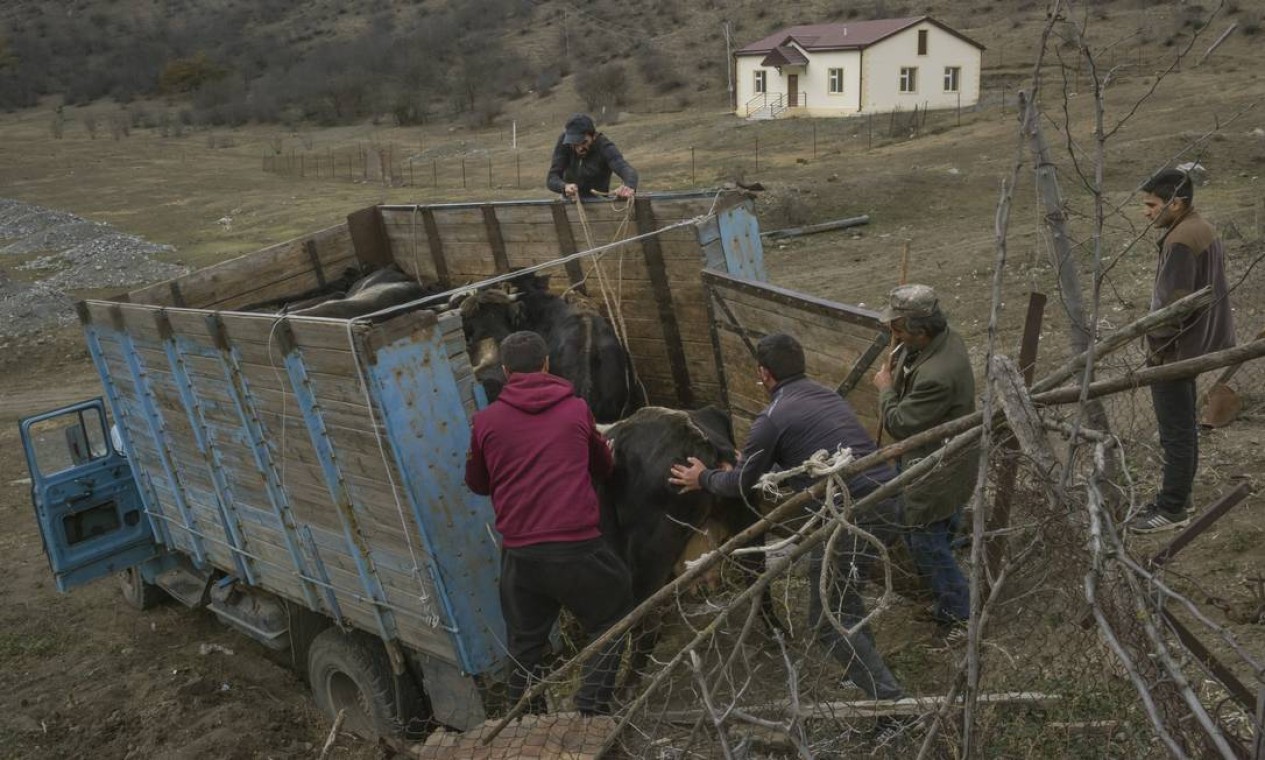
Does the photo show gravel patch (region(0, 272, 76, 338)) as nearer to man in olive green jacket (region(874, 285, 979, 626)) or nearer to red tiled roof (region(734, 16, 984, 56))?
man in olive green jacket (region(874, 285, 979, 626))

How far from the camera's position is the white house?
38125mm

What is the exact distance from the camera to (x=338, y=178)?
116ft

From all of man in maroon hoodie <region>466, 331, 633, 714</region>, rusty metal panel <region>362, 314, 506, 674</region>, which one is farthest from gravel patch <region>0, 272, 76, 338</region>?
man in maroon hoodie <region>466, 331, 633, 714</region>

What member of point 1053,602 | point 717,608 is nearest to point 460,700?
point 717,608

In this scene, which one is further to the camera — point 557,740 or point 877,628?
point 877,628

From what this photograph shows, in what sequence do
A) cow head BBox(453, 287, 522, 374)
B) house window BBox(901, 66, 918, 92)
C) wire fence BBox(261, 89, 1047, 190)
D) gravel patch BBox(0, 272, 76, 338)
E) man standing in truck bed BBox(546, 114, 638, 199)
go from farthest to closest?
house window BBox(901, 66, 918, 92)
wire fence BBox(261, 89, 1047, 190)
gravel patch BBox(0, 272, 76, 338)
man standing in truck bed BBox(546, 114, 638, 199)
cow head BBox(453, 287, 522, 374)

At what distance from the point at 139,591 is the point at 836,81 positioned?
35.4 meters

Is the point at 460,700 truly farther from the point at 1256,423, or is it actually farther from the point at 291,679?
the point at 1256,423

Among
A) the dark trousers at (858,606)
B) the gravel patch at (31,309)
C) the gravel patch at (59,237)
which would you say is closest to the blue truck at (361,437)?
the dark trousers at (858,606)

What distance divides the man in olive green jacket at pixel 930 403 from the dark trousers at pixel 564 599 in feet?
4.25

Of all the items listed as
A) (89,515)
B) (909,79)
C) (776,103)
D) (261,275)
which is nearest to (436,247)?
(261,275)

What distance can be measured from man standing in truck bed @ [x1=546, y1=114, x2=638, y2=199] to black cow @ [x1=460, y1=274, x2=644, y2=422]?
4.94 feet

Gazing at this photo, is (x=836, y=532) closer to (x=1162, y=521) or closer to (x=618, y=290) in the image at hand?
(x=1162, y=521)

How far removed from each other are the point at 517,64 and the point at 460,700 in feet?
183
